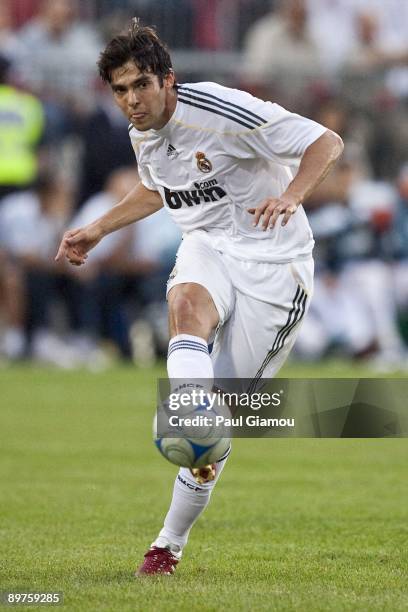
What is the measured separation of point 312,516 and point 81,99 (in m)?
12.4

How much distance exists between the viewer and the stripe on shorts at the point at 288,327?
21.2 ft

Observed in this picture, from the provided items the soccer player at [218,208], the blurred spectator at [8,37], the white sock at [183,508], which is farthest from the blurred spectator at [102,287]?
the white sock at [183,508]

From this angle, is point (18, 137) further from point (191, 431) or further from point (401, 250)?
point (191, 431)

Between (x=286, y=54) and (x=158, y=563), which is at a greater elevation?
(x=286, y=54)

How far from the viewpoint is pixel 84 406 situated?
14055 millimetres

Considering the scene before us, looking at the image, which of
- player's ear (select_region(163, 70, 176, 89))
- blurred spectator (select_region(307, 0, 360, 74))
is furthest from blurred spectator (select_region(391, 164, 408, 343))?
player's ear (select_region(163, 70, 176, 89))

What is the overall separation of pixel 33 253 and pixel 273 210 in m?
13.3

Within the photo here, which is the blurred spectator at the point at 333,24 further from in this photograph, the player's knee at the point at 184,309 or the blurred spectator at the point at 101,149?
the player's knee at the point at 184,309

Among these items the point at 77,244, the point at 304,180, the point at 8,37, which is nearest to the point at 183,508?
the point at 77,244

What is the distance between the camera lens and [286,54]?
19.9m

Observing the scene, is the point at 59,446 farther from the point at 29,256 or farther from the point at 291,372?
the point at 29,256

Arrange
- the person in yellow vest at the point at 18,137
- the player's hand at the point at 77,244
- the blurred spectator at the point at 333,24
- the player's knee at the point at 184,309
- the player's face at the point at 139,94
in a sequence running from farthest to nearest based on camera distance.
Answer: the blurred spectator at the point at 333,24 → the person in yellow vest at the point at 18,137 → the player's hand at the point at 77,244 → the player's face at the point at 139,94 → the player's knee at the point at 184,309

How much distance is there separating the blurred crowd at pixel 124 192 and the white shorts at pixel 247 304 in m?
12.2

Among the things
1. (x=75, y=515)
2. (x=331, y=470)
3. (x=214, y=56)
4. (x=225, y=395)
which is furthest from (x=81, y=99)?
(x=225, y=395)
